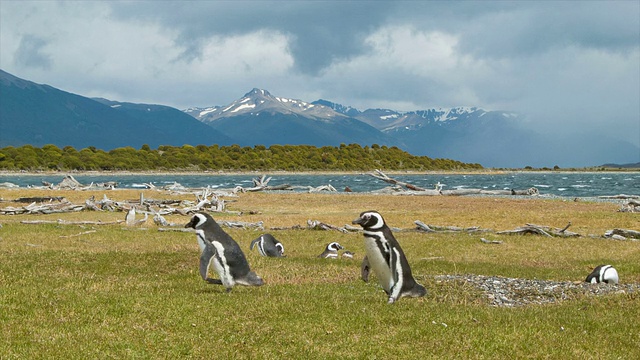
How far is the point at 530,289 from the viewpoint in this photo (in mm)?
16672

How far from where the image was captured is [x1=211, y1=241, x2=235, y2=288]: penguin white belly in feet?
46.6

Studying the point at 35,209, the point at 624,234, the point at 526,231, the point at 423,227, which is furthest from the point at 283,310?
the point at 35,209

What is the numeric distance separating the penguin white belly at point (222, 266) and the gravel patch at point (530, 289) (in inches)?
246

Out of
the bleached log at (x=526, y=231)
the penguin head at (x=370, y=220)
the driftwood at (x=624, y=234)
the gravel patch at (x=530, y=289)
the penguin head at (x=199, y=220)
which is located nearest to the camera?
the penguin head at (x=370, y=220)

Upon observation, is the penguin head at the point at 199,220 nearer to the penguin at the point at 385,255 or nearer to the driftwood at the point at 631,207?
the penguin at the point at 385,255

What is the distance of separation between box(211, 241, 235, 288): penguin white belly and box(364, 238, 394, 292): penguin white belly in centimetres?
340

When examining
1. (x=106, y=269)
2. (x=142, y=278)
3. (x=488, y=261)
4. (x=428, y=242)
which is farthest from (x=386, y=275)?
(x=428, y=242)

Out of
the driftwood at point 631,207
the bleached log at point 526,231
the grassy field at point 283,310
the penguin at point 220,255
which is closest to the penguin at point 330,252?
the grassy field at point 283,310

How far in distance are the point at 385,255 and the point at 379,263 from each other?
0.92 ft

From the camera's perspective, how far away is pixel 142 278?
16.7 meters

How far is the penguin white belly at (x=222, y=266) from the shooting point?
14.2 metres

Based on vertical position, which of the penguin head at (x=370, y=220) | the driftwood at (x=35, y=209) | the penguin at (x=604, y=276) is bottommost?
the driftwood at (x=35, y=209)

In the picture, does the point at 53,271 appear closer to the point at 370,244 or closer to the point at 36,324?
the point at 36,324

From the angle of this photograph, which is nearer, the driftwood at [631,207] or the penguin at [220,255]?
the penguin at [220,255]
